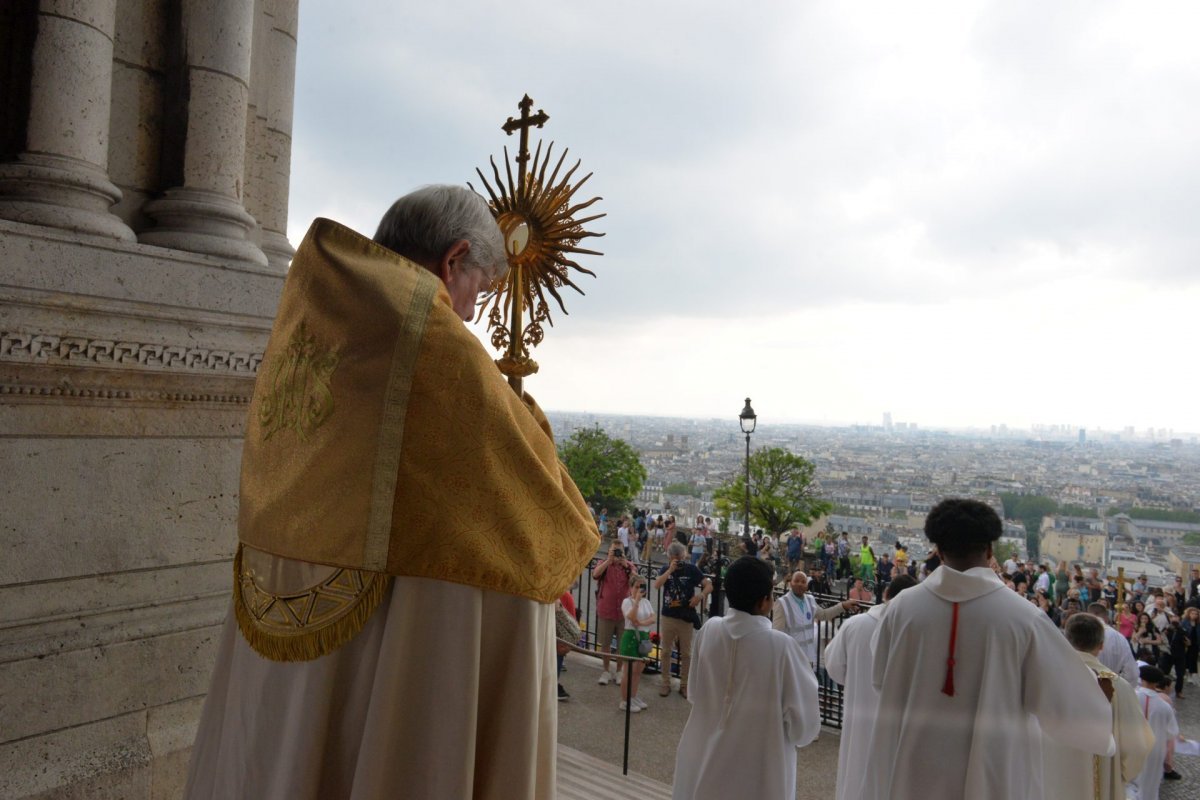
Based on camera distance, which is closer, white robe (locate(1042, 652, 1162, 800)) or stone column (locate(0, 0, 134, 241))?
stone column (locate(0, 0, 134, 241))

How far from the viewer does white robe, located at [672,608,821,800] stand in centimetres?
370

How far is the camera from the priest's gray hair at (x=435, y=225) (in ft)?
4.89

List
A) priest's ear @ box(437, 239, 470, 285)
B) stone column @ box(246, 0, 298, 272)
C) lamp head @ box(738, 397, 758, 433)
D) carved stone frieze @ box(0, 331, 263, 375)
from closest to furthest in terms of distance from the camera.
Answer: priest's ear @ box(437, 239, 470, 285) < carved stone frieze @ box(0, 331, 263, 375) < stone column @ box(246, 0, 298, 272) < lamp head @ box(738, 397, 758, 433)

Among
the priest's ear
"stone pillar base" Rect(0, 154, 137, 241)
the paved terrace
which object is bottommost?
the paved terrace

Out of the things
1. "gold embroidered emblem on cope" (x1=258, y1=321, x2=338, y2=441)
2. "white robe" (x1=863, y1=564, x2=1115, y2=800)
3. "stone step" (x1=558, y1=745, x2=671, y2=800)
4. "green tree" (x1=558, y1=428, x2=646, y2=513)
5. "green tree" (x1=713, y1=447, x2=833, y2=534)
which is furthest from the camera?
"green tree" (x1=558, y1=428, x2=646, y2=513)

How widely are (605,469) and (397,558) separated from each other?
5127 cm

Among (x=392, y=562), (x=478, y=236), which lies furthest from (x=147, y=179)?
(x=392, y=562)

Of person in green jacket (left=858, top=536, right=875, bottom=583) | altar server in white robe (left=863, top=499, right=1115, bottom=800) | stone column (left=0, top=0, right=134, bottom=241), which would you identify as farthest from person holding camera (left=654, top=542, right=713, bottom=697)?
person in green jacket (left=858, top=536, right=875, bottom=583)

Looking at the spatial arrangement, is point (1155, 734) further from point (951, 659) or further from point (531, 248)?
point (531, 248)

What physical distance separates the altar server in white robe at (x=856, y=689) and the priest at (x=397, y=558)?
304cm

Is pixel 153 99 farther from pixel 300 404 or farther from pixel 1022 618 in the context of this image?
pixel 1022 618

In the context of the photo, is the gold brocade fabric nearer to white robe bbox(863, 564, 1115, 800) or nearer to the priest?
the priest

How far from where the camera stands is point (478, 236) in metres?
1.52

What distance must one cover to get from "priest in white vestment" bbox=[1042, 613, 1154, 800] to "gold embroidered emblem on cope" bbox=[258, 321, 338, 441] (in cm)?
379
